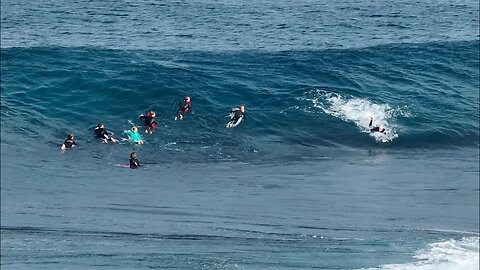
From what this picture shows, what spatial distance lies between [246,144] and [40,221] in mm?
14416

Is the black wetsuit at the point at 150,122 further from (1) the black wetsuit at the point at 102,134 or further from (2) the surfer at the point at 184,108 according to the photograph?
(2) the surfer at the point at 184,108

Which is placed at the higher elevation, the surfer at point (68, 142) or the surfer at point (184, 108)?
the surfer at point (184, 108)

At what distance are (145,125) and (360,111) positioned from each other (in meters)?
13.2

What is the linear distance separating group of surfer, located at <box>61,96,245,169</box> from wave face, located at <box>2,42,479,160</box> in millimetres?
555

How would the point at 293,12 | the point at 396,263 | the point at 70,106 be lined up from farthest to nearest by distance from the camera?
the point at 293,12 < the point at 70,106 < the point at 396,263

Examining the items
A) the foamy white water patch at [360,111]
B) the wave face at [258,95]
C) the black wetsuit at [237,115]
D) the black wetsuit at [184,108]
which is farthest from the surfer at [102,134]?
the foamy white water patch at [360,111]

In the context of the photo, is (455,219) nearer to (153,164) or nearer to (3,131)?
(153,164)

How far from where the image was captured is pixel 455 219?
3206 cm

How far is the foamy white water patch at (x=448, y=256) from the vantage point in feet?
89.7

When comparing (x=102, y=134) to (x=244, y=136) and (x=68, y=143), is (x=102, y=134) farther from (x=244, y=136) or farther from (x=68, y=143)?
(x=244, y=136)

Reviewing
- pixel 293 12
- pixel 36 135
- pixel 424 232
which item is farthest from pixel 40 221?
pixel 293 12

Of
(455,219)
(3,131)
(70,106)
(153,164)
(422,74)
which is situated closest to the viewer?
(455,219)

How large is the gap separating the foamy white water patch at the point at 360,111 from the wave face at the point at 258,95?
0.24 ft

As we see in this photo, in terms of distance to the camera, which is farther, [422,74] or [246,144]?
[422,74]
